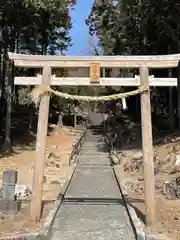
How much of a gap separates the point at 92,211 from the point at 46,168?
809 cm

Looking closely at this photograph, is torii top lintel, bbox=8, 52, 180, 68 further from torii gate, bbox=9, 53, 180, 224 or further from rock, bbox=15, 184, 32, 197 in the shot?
rock, bbox=15, 184, 32, 197

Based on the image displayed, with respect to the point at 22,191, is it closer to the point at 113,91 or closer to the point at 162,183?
the point at 162,183

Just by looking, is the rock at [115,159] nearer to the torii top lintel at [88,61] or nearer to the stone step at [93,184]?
the stone step at [93,184]

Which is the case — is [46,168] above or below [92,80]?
below

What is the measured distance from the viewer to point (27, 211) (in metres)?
9.79

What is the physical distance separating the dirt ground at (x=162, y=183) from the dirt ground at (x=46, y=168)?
219 centimetres

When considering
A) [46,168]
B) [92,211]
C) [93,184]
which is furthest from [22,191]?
[46,168]

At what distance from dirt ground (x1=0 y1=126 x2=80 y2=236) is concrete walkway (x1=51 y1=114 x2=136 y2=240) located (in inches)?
17.7

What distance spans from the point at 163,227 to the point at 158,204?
7.17 feet

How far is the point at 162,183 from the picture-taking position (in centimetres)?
1314

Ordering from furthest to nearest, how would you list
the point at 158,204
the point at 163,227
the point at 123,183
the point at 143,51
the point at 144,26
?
the point at 143,51
the point at 144,26
the point at 123,183
the point at 158,204
the point at 163,227

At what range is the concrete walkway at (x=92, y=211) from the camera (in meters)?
8.27

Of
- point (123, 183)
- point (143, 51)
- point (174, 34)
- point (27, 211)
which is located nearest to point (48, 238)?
point (27, 211)

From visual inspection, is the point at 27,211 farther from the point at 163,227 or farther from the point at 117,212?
the point at 163,227
